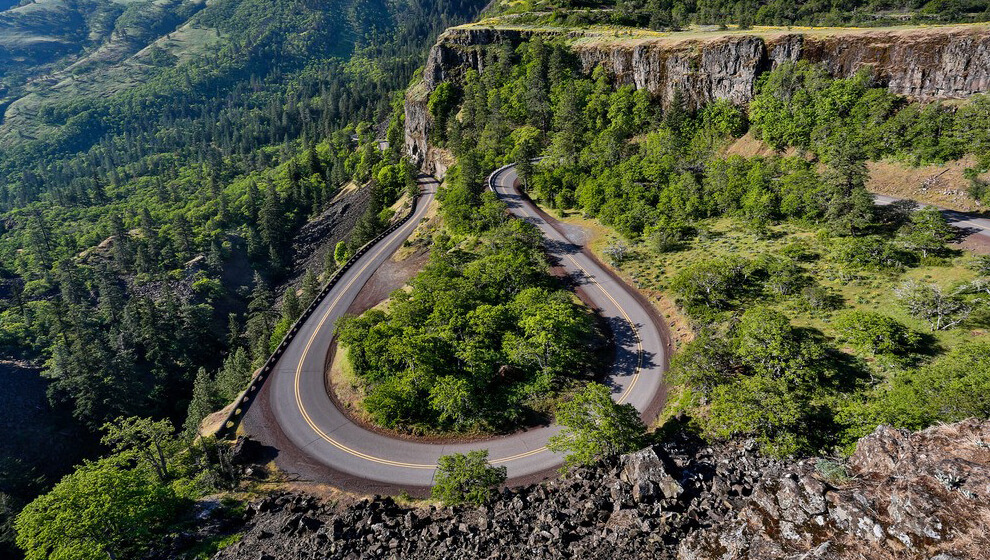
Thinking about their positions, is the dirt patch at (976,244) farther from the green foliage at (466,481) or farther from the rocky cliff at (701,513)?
the green foliage at (466,481)

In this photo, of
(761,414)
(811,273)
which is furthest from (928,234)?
(761,414)

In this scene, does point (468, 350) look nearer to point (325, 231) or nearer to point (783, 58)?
point (783, 58)

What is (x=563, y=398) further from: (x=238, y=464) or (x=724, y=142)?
(x=724, y=142)

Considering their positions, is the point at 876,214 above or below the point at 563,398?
above

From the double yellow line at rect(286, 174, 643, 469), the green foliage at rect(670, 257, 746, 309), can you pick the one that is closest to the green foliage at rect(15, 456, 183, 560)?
the double yellow line at rect(286, 174, 643, 469)

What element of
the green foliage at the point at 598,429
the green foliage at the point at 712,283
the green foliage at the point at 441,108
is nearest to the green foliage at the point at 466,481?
the green foliage at the point at 598,429

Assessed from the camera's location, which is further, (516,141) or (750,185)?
(516,141)

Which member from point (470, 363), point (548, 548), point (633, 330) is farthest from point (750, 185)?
point (548, 548)

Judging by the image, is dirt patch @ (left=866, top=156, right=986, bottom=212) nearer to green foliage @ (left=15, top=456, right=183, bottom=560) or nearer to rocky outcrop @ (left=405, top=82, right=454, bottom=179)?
rocky outcrop @ (left=405, top=82, right=454, bottom=179)
